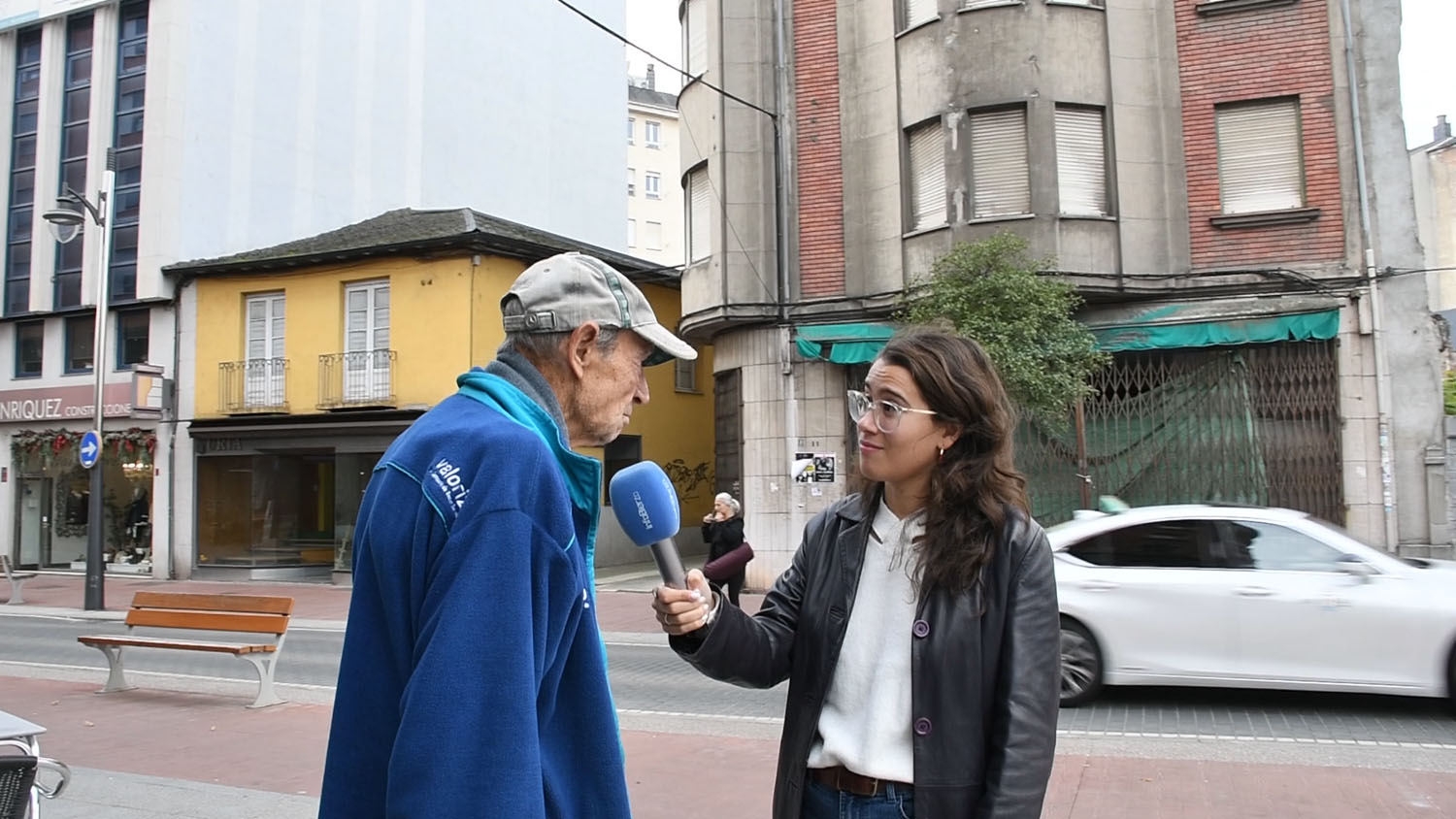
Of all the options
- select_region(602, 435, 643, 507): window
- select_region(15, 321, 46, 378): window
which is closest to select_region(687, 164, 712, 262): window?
select_region(602, 435, 643, 507): window

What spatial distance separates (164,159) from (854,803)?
27405 millimetres

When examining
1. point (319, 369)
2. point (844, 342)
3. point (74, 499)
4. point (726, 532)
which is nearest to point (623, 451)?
point (319, 369)

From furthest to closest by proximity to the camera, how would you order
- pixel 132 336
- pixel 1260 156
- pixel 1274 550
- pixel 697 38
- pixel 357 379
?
pixel 132 336 → pixel 357 379 → pixel 697 38 → pixel 1260 156 → pixel 1274 550

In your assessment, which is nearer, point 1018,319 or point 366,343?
point 1018,319

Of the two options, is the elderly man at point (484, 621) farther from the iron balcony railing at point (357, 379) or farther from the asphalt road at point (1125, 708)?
the iron balcony railing at point (357, 379)

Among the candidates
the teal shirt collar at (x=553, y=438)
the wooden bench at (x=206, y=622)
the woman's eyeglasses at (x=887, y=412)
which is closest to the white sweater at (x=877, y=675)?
the woman's eyeglasses at (x=887, y=412)

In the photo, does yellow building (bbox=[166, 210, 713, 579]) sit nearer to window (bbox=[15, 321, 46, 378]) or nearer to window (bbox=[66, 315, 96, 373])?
window (bbox=[66, 315, 96, 373])

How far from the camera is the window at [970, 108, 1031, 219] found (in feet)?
53.7

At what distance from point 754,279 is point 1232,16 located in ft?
27.8

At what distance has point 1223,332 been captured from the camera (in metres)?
15.4

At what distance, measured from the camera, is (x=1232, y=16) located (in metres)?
16.2

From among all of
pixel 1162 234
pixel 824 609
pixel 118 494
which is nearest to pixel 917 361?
pixel 824 609

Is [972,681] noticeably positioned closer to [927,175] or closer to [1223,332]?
[1223,332]

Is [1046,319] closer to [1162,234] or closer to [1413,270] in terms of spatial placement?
[1162,234]
